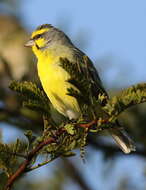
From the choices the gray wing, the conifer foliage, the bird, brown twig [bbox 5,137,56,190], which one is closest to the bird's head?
the bird

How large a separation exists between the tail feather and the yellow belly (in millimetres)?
426

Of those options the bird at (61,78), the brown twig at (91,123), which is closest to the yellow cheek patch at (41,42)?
the bird at (61,78)

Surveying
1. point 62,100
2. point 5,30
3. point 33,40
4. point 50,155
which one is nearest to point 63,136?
point 50,155

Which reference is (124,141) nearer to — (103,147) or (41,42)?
(103,147)

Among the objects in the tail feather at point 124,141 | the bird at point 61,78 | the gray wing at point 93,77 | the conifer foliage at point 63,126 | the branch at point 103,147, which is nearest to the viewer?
the conifer foliage at point 63,126

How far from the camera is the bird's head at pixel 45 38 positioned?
466 centimetres

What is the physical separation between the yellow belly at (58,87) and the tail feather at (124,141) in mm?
426

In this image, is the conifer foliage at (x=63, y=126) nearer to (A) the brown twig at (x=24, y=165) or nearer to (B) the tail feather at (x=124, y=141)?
(A) the brown twig at (x=24, y=165)

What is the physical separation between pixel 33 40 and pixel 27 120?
133cm

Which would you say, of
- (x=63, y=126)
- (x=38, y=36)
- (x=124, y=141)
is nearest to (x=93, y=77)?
(x=124, y=141)

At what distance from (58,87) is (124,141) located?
2.41 ft

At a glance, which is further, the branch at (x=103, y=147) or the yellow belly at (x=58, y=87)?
the branch at (x=103, y=147)

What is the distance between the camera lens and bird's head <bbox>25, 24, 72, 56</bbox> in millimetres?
4656

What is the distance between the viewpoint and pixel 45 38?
491 cm
